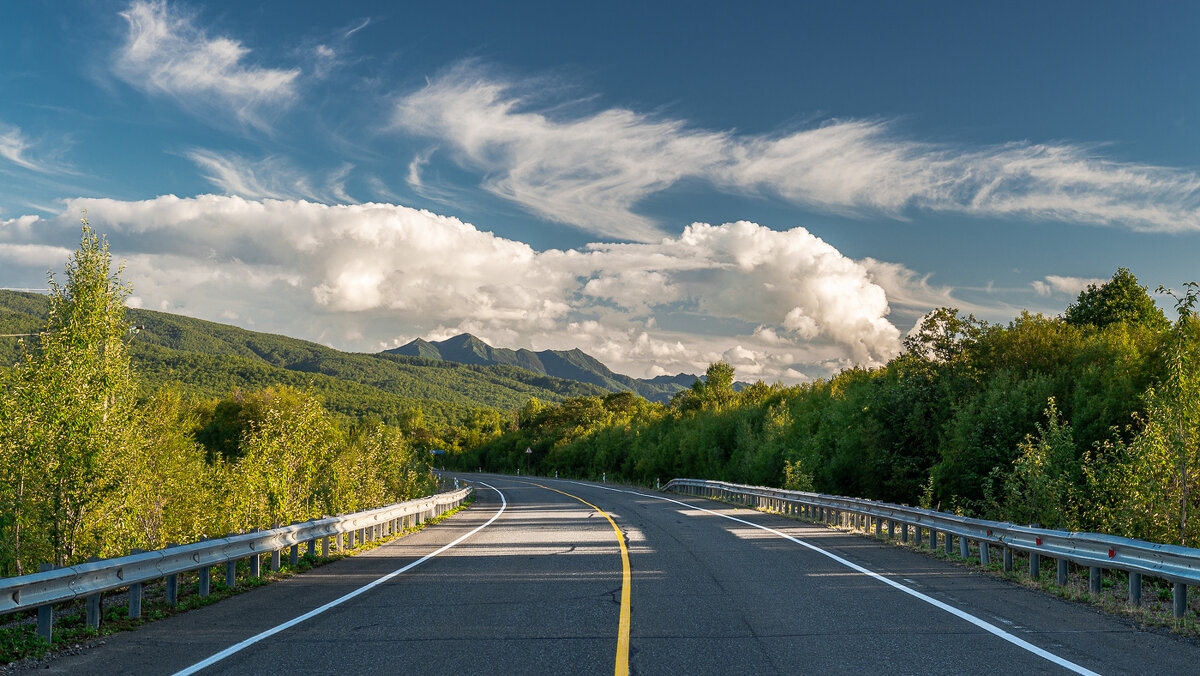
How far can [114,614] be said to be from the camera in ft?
29.3

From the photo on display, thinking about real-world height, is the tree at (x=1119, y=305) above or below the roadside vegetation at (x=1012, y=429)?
above

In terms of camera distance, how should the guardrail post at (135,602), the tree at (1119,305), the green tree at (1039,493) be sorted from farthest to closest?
the tree at (1119,305) < the green tree at (1039,493) < the guardrail post at (135,602)

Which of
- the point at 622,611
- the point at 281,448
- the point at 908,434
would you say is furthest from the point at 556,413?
the point at 622,611

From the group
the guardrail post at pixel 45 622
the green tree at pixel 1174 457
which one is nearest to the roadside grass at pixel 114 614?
the guardrail post at pixel 45 622

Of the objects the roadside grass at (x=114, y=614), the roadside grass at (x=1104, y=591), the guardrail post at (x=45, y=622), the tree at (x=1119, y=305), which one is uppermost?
the tree at (x=1119, y=305)

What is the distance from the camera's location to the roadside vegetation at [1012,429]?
511 inches

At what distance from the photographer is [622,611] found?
8992 millimetres

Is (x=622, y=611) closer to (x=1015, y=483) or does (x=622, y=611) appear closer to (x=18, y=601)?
(x=18, y=601)

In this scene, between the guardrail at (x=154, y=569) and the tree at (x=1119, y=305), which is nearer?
the guardrail at (x=154, y=569)

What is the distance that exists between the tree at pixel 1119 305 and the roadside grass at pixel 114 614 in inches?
1790

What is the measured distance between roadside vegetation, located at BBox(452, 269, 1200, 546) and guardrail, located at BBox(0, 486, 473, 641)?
14.0 meters

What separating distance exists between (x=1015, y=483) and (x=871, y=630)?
436 inches

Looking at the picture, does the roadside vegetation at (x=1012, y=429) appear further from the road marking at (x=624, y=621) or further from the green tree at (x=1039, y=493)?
the road marking at (x=624, y=621)

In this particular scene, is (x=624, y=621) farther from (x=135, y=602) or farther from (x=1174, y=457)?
(x=1174, y=457)
